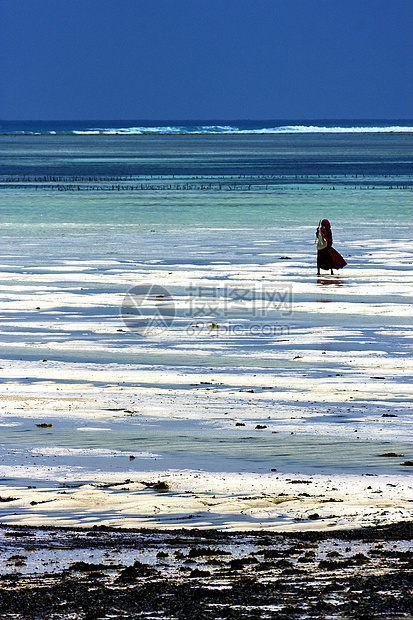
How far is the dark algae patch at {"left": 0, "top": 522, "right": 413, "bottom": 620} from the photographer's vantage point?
23.4 feet

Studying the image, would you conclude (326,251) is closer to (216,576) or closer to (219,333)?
(219,333)

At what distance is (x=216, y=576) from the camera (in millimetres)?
7855

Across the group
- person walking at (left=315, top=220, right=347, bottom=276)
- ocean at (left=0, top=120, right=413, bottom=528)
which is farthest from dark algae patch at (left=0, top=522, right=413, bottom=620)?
person walking at (left=315, top=220, right=347, bottom=276)

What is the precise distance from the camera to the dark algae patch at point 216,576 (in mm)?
7145

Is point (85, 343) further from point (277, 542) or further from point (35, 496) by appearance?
point (277, 542)

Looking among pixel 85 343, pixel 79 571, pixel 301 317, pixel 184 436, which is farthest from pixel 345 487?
pixel 301 317

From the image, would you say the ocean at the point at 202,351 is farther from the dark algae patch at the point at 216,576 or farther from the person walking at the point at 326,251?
the dark algae patch at the point at 216,576

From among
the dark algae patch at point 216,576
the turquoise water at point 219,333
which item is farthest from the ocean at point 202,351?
the dark algae patch at point 216,576

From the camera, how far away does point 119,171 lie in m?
91.7

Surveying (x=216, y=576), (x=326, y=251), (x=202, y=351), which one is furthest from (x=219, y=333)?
(x=216, y=576)

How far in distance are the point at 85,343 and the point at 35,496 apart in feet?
25.4

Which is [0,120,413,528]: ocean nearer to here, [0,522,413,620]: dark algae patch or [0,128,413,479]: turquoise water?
[0,128,413,479]: turquoise water

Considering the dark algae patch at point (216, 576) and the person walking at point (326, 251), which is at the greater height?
the person walking at point (326, 251)

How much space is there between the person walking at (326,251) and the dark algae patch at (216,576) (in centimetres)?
1809
